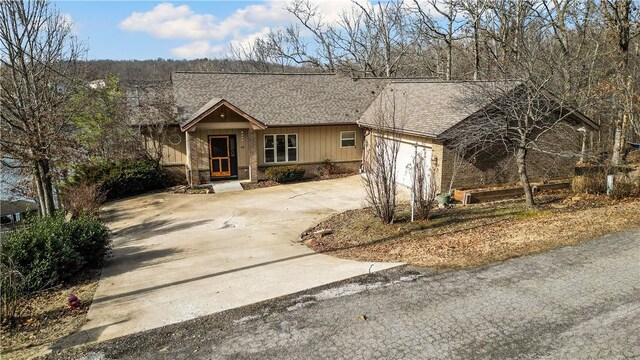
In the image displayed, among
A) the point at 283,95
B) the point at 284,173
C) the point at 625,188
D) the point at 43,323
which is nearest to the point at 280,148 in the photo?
the point at 284,173

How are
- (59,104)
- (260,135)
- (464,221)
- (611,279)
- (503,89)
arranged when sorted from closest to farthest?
1. (611,279)
2. (464,221)
3. (503,89)
4. (59,104)
5. (260,135)

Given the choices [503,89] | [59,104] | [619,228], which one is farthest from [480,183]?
[59,104]

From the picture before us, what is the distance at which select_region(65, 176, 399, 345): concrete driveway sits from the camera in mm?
7809

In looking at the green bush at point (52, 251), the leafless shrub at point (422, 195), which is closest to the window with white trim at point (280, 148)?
the leafless shrub at point (422, 195)

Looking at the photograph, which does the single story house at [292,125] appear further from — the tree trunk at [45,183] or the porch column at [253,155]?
the tree trunk at [45,183]

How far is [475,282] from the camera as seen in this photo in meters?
8.14

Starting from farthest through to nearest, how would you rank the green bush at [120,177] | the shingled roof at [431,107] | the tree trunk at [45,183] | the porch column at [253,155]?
the porch column at [253,155] → the green bush at [120,177] → the shingled roof at [431,107] → the tree trunk at [45,183]

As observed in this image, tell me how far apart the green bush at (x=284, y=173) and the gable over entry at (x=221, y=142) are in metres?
0.79

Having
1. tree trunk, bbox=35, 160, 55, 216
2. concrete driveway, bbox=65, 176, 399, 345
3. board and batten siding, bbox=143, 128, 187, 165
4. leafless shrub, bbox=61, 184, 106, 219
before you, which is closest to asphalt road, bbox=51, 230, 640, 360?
concrete driveway, bbox=65, 176, 399, 345

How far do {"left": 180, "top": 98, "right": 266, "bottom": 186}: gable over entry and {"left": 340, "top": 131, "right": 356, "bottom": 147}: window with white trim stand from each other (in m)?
4.85

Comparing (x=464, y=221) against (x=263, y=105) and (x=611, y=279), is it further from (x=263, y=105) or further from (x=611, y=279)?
(x=263, y=105)

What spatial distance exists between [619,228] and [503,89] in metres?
5.59

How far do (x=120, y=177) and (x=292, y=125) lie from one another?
886 centimetres

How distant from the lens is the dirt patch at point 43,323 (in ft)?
21.4
